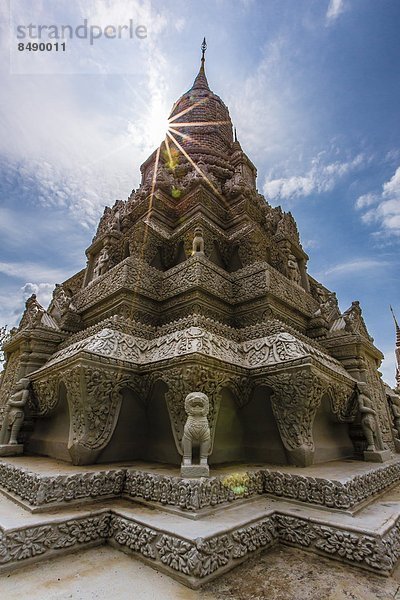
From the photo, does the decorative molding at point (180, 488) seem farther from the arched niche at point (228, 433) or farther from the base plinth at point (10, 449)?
the base plinth at point (10, 449)

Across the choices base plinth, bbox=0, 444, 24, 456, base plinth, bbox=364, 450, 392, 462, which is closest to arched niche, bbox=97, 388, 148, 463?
base plinth, bbox=0, 444, 24, 456

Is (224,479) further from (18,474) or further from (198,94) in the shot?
(198,94)

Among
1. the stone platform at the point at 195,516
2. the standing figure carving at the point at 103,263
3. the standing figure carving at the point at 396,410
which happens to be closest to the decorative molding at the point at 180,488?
the stone platform at the point at 195,516

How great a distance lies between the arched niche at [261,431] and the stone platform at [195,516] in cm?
82

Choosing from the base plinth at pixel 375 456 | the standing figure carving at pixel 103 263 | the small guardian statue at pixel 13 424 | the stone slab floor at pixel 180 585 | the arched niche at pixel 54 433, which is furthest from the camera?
the standing figure carving at pixel 103 263

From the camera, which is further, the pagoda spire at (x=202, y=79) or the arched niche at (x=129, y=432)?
the pagoda spire at (x=202, y=79)

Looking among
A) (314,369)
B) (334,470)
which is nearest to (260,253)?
(314,369)

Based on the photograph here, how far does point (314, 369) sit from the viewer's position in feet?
15.6

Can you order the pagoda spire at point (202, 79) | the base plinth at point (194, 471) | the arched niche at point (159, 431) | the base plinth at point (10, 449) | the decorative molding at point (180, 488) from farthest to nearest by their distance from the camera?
1. the pagoda spire at point (202, 79)
2. the base plinth at point (10, 449)
3. the arched niche at point (159, 431)
4. the base plinth at point (194, 471)
5. the decorative molding at point (180, 488)

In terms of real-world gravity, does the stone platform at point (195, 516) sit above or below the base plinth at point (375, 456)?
below

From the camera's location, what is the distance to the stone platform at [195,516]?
107 inches

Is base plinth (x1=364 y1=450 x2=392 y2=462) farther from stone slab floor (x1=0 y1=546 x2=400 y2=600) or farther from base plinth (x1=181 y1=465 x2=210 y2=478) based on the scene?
base plinth (x1=181 y1=465 x2=210 y2=478)

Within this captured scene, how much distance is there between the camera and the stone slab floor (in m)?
2.36

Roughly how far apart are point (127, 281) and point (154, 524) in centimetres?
511
